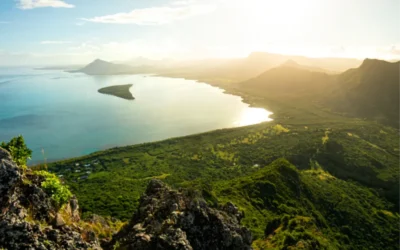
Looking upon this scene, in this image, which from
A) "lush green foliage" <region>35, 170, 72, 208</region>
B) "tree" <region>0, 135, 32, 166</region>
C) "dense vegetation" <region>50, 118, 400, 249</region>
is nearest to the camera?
"lush green foliage" <region>35, 170, 72, 208</region>

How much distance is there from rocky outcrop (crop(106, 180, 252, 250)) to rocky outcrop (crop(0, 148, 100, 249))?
3487mm

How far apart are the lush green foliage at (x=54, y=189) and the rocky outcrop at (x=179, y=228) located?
5.12 m

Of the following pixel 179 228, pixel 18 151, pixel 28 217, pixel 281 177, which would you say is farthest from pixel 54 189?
pixel 281 177

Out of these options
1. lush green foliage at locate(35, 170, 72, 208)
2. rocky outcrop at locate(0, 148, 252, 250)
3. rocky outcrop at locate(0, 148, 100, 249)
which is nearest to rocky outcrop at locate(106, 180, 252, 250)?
rocky outcrop at locate(0, 148, 252, 250)

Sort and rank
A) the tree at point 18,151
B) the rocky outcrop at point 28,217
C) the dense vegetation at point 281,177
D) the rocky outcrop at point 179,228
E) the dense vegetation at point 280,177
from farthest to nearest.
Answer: the dense vegetation at point 280,177
the dense vegetation at point 281,177
the rocky outcrop at point 179,228
the tree at point 18,151
the rocky outcrop at point 28,217

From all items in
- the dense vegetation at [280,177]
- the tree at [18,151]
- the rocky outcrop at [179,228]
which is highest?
the tree at [18,151]

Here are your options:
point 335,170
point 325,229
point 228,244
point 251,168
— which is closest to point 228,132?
point 251,168

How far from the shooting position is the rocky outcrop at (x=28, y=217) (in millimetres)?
13773

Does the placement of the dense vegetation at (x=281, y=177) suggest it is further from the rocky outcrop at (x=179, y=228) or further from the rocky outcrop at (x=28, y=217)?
the rocky outcrop at (x=28, y=217)

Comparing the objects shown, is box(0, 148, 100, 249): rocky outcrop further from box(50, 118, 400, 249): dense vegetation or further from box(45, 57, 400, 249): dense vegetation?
box(45, 57, 400, 249): dense vegetation

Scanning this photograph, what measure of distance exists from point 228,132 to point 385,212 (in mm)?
107809

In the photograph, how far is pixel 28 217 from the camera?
15.9 metres

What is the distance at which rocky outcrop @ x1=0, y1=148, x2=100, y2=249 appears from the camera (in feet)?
45.2

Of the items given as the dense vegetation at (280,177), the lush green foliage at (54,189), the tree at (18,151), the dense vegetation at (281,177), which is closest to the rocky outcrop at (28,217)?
the lush green foliage at (54,189)
